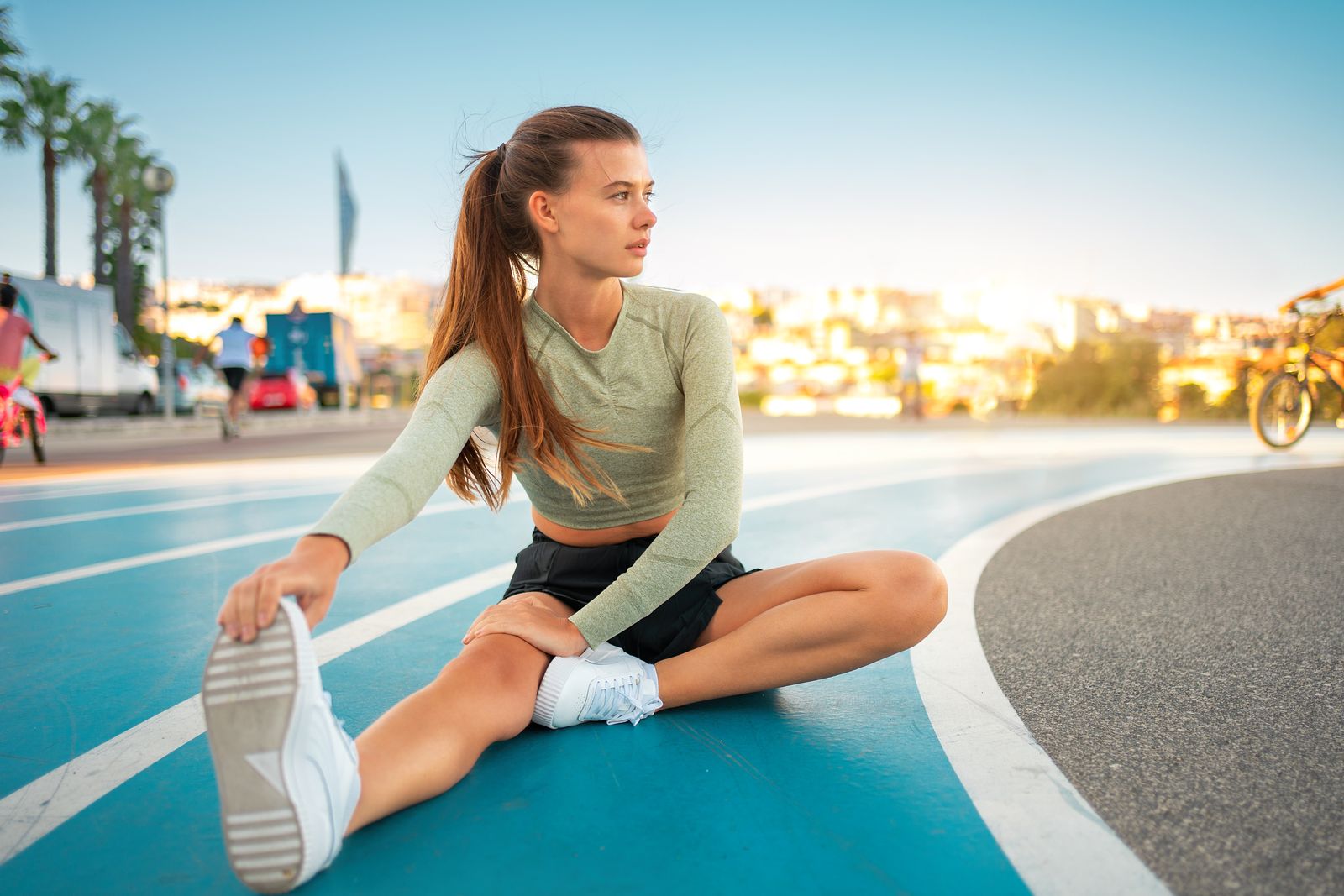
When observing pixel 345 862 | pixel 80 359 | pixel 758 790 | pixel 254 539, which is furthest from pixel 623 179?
pixel 80 359

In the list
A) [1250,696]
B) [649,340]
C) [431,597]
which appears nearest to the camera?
[1250,696]

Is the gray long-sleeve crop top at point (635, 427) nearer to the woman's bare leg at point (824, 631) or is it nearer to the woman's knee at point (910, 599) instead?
the woman's bare leg at point (824, 631)

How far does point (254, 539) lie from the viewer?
4.87 metres

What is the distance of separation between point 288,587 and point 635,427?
1137 millimetres

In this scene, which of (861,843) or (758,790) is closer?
(861,843)

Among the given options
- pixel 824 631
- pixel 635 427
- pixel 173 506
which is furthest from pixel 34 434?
pixel 824 631

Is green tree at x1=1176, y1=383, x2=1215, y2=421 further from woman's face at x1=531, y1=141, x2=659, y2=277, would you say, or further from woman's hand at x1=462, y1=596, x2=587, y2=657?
woman's hand at x1=462, y1=596, x2=587, y2=657

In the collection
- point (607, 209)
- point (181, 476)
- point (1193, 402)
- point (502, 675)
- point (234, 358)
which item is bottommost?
point (181, 476)

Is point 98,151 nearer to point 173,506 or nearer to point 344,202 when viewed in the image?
point 344,202

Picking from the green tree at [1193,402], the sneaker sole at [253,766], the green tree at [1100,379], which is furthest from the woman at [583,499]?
the green tree at [1100,379]

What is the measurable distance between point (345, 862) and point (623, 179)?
1.65 meters

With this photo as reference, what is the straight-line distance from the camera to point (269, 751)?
1.44 m

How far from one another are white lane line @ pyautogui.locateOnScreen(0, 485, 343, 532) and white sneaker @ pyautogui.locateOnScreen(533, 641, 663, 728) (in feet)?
14.9

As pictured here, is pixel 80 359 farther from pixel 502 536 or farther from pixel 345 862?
pixel 345 862
